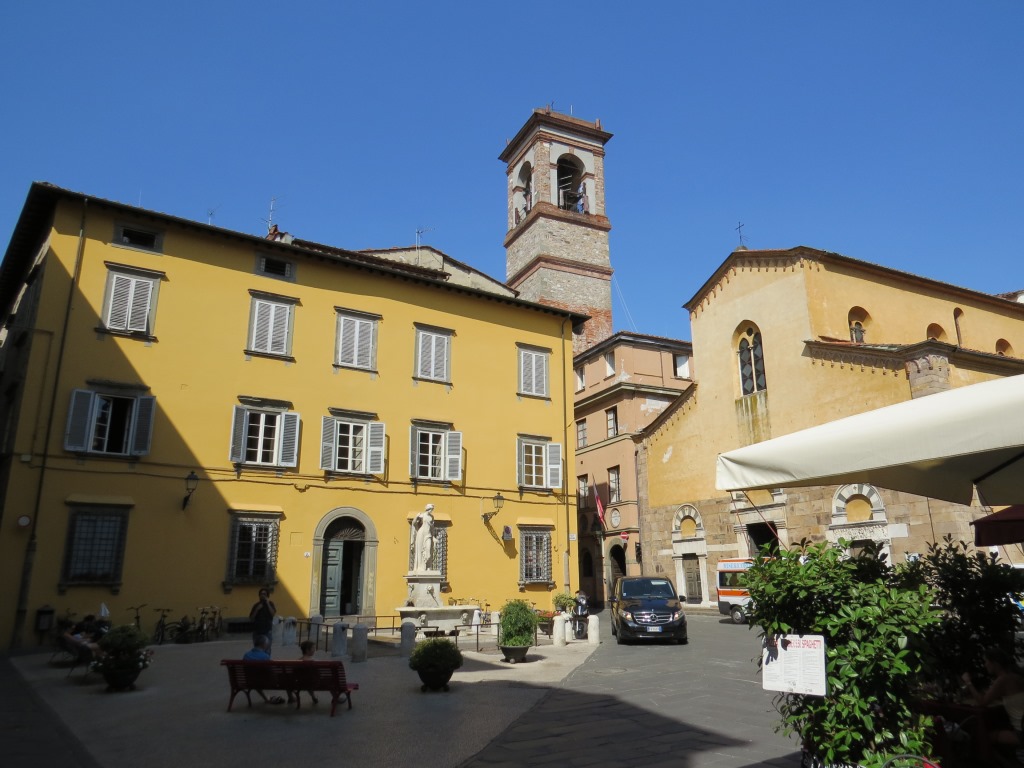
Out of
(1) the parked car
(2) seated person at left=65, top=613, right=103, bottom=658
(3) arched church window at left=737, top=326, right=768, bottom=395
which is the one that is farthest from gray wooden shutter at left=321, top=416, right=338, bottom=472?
(3) arched church window at left=737, top=326, right=768, bottom=395

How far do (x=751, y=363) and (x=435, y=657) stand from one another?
1911 centimetres

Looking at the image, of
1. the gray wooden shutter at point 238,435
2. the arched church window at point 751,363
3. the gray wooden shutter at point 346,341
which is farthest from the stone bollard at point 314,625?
the arched church window at point 751,363

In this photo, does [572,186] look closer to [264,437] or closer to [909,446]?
[264,437]

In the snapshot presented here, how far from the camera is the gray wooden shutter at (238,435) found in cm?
1912

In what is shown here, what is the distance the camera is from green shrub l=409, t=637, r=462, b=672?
10.3 metres

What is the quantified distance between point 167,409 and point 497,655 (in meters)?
→ 10.4

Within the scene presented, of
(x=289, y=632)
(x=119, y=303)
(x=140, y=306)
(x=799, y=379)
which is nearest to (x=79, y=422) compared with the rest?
(x=119, y=303)

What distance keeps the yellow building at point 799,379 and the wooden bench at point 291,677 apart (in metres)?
14.1

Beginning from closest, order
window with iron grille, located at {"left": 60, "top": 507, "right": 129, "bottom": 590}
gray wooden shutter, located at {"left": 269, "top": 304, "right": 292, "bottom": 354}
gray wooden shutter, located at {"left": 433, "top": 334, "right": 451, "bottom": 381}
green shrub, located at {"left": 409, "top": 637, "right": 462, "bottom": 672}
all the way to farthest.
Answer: green shrub, located at {"left": 409, "top": 637, "right": 462, "bottom": 672} < window with iron grille, located at {"left": 60, "top": 507, "right": 129, "bottom": 590} < gray wooden shutter, located at {"left": 269, "top": 304, "right": 292, "bottom": 354} < gray wooden shutter, located at {"left": 433, "top": 334, "right": 451, "bottom": 381}

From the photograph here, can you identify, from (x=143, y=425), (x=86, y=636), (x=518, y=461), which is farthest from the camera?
(x=518, y=461)

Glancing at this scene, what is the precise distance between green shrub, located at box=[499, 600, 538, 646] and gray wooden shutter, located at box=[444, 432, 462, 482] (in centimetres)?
803

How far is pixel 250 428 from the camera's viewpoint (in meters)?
19.7

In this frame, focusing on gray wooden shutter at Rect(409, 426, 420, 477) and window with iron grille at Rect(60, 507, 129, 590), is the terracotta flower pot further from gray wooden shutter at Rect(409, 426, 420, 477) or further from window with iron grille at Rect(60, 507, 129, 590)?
window with iron grille at Rect(60, 507, 129, 590)

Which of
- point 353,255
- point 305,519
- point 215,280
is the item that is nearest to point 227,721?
point 305,519
